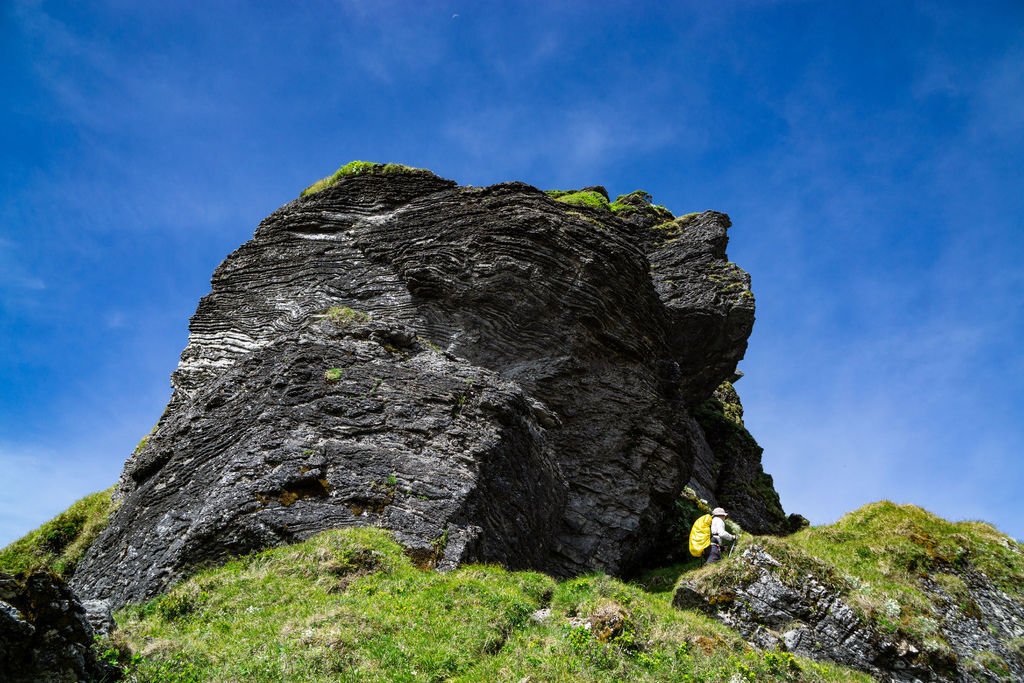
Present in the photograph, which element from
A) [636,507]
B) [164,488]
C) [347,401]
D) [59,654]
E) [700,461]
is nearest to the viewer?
[59,654]

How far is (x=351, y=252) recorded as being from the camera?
34469 mm

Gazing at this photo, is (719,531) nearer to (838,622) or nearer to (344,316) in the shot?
(838,622)

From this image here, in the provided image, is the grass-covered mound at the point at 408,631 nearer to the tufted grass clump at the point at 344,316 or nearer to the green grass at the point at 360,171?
the tufted grass clump at the point at 344,316

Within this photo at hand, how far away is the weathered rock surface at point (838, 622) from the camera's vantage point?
17.6 meters

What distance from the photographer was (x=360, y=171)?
3875 centimetres

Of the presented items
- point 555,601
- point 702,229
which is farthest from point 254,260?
point 702,229

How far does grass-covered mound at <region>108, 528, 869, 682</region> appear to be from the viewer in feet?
38.6

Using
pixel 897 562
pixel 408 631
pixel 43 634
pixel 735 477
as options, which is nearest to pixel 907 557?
pixel 897 562

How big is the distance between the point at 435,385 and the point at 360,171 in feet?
61.0

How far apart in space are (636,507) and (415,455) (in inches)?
562

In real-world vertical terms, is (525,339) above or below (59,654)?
above

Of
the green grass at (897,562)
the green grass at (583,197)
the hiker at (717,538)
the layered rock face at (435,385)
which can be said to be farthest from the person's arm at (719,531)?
the green grass at (583,197)

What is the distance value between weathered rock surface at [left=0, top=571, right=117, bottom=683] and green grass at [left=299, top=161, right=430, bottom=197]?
30.6m

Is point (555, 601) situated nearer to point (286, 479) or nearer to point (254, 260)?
point (286, 479)
